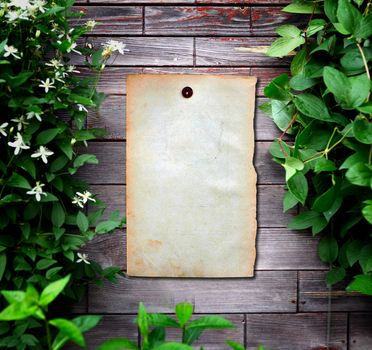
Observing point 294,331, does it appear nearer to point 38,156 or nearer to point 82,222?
point 82,222

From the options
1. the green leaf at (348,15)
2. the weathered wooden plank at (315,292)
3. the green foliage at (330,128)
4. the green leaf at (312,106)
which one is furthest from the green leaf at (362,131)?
the weathered wooden plank at (315,292)

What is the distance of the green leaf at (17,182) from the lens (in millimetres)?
1198

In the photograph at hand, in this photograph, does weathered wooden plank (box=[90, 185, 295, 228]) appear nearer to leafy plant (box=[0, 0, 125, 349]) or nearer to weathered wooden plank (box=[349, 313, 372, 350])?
leafy plant (box=[0, 0, 125, 349])

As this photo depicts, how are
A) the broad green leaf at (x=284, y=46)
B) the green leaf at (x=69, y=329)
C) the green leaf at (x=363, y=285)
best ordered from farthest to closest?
the broad green leaf at (x=284, y=46) → the green leaf at (x=363, y=285) → the green leaf at (x=69, y=329)

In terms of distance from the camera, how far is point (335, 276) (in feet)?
4.79

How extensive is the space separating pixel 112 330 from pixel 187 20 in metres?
0.93

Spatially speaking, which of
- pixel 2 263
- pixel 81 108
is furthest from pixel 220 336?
pixel 81 108

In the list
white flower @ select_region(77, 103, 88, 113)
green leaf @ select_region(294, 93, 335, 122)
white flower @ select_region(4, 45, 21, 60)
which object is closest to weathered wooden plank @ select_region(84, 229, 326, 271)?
green leaf @ select_region(294, 93, 335, 122)

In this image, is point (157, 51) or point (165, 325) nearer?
point (165, 325)

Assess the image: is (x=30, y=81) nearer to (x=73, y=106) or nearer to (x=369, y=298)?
(x=73, y=106)

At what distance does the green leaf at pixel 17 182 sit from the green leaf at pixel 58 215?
0.12 m

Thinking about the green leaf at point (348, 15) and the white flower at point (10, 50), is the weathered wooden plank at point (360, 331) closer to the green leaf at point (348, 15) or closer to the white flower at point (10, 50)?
the green leaf at point (348, 15)

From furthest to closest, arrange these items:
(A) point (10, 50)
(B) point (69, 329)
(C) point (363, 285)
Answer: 1. (C) point (363, 285)
2. (A) point (10, 50)
3. (B) point (69, 329)

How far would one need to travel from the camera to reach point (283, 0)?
1.49 m
